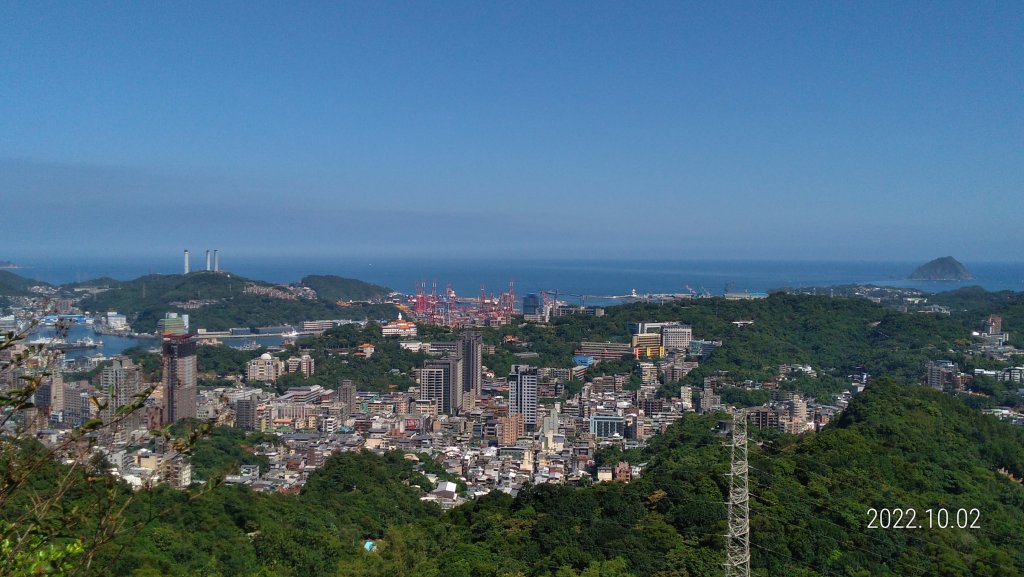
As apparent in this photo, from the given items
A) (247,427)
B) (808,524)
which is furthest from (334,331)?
(808,524)

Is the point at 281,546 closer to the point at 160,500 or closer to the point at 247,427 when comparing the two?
the point at 160,500

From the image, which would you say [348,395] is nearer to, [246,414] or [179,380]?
[246,414]

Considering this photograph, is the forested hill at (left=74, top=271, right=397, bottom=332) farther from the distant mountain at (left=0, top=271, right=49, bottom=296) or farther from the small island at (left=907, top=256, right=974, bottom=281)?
the small island at (left=907, top=256, right=974, bottom=281)

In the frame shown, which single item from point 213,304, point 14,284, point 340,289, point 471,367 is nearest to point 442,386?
point 471,367
